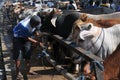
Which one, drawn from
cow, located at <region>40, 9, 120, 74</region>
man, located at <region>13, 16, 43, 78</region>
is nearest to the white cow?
man, located at <region>13, 16, 43, 78</region>

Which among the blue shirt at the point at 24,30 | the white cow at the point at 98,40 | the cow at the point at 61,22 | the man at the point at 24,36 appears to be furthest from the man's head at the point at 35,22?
the white cow at the point at 98,40

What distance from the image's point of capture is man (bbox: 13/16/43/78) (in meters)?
8.95

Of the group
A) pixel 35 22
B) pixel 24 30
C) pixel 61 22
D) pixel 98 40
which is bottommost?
pixel 61 22

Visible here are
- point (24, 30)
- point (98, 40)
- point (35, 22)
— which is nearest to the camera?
point (98, 40)

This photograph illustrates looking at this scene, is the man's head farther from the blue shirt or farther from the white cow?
the white cow

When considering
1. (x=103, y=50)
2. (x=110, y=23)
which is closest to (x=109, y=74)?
(x=103, y=50)

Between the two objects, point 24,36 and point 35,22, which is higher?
point 35,22

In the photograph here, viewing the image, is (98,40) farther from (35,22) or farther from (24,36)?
(24,36)

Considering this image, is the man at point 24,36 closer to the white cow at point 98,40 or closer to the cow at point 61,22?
the cow at point 61,22

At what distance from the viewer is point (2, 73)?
10.2 meters

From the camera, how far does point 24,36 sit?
910 cm

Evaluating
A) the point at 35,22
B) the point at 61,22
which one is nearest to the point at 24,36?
the point at 35,22

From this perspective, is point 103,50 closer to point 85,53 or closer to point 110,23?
point 85,53

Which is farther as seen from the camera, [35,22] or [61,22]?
[61,22]
